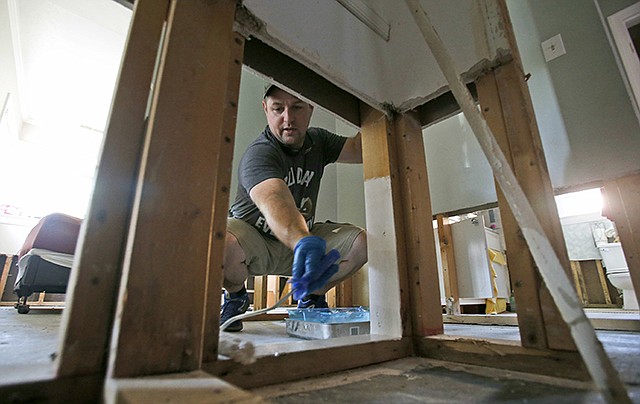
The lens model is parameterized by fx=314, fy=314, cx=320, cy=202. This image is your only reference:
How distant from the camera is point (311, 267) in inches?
29.5

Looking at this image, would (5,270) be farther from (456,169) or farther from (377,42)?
(456,169)

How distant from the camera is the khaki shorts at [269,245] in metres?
1.22

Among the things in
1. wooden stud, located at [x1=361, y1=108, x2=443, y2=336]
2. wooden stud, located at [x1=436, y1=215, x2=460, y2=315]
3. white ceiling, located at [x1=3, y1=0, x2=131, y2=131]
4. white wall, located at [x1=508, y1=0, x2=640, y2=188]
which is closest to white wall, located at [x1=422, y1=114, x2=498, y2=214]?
wooden stud, located at [x1=436, y1=215, x2=460, y2=315]

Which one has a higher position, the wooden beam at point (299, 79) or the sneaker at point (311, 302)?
the wooden beam at point (299, 79)

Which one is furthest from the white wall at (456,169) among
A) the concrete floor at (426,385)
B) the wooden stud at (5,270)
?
the wooden stud at (5,270)

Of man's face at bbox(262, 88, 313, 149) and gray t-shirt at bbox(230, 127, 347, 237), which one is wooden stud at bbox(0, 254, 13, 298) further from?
man's face at bbox(262, 88, 313, 149)

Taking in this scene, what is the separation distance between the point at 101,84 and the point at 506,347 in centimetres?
436

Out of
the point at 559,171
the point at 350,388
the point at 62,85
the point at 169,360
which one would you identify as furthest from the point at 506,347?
the point at 62,85

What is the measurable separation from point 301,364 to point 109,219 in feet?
1.28

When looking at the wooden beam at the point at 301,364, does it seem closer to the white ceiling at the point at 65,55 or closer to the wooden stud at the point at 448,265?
the wooden stud at the point at 448,265

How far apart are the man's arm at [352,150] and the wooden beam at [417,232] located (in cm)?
47

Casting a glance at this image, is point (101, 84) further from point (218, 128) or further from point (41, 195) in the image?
point (218, 128)

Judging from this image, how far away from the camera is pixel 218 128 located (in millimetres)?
514

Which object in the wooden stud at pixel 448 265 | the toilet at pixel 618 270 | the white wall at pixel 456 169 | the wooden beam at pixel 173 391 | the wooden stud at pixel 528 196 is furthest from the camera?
the toilet at pixel 618 270
